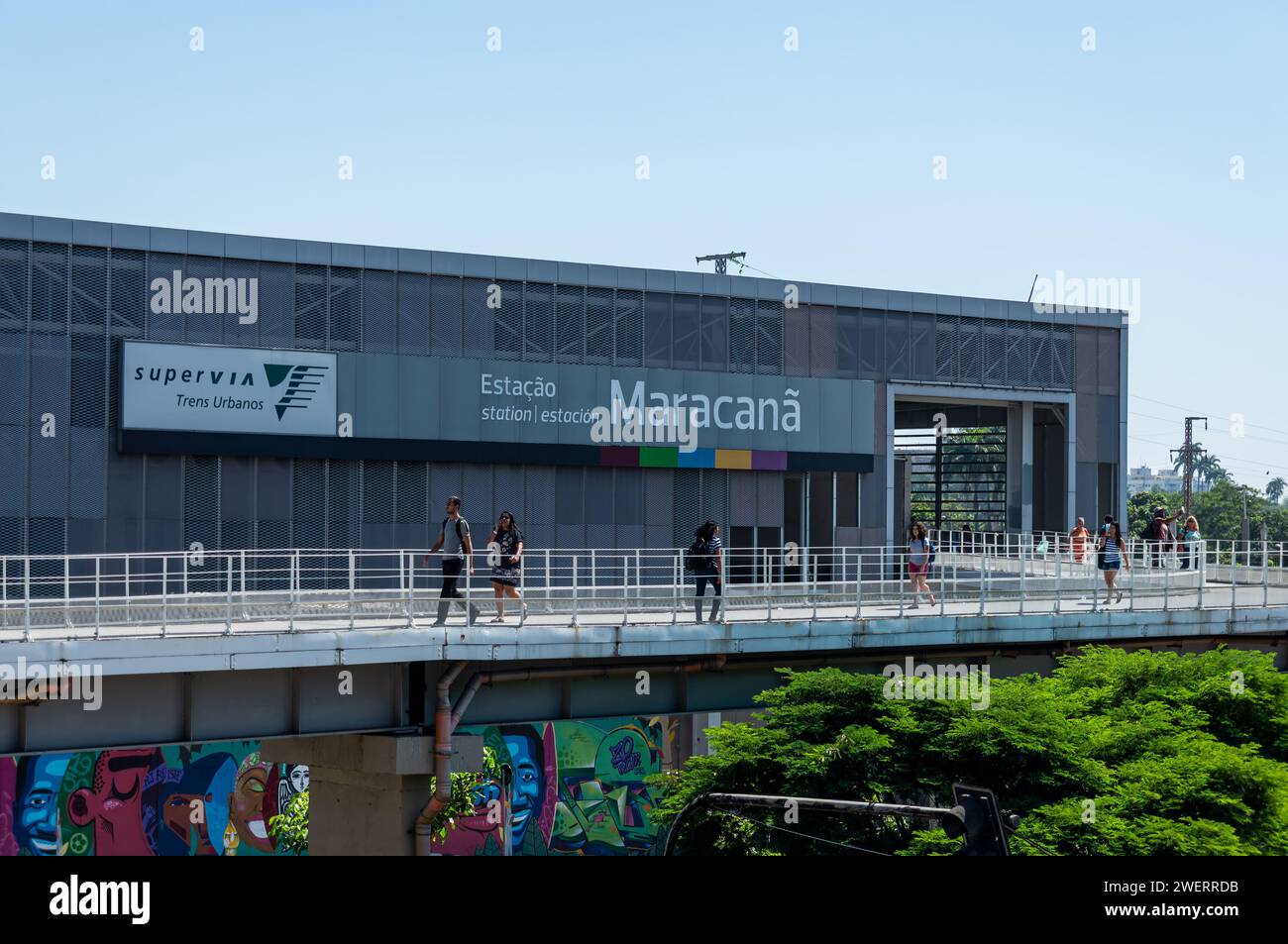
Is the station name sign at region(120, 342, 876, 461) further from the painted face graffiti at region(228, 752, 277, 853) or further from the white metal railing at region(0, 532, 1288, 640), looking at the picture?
the painted face graffiti at region(228, 752, 277, 853)

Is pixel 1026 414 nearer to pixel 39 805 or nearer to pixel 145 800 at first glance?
pixel 145 800

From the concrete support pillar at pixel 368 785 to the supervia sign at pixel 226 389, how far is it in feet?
33.2

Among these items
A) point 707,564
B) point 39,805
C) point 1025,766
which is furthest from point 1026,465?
point 39,805

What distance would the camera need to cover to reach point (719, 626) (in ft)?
76.7

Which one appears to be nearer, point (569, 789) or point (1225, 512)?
point (569, 789)

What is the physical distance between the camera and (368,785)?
882 inches

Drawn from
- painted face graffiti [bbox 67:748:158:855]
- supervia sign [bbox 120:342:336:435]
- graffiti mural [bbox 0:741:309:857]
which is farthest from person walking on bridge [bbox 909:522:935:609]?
painted face graffiti [bbox 67:748:158:855]

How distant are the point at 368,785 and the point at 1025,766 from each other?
942cm

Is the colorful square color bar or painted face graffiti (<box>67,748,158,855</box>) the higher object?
the colorful square color bar

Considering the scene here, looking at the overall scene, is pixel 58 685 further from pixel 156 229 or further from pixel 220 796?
pixel 220 796

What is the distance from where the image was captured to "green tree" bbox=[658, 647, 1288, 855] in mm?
18172

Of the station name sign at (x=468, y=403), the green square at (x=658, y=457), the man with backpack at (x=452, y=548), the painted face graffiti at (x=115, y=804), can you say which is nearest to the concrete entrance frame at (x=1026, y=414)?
the station name sign at (x=468, y=403)
